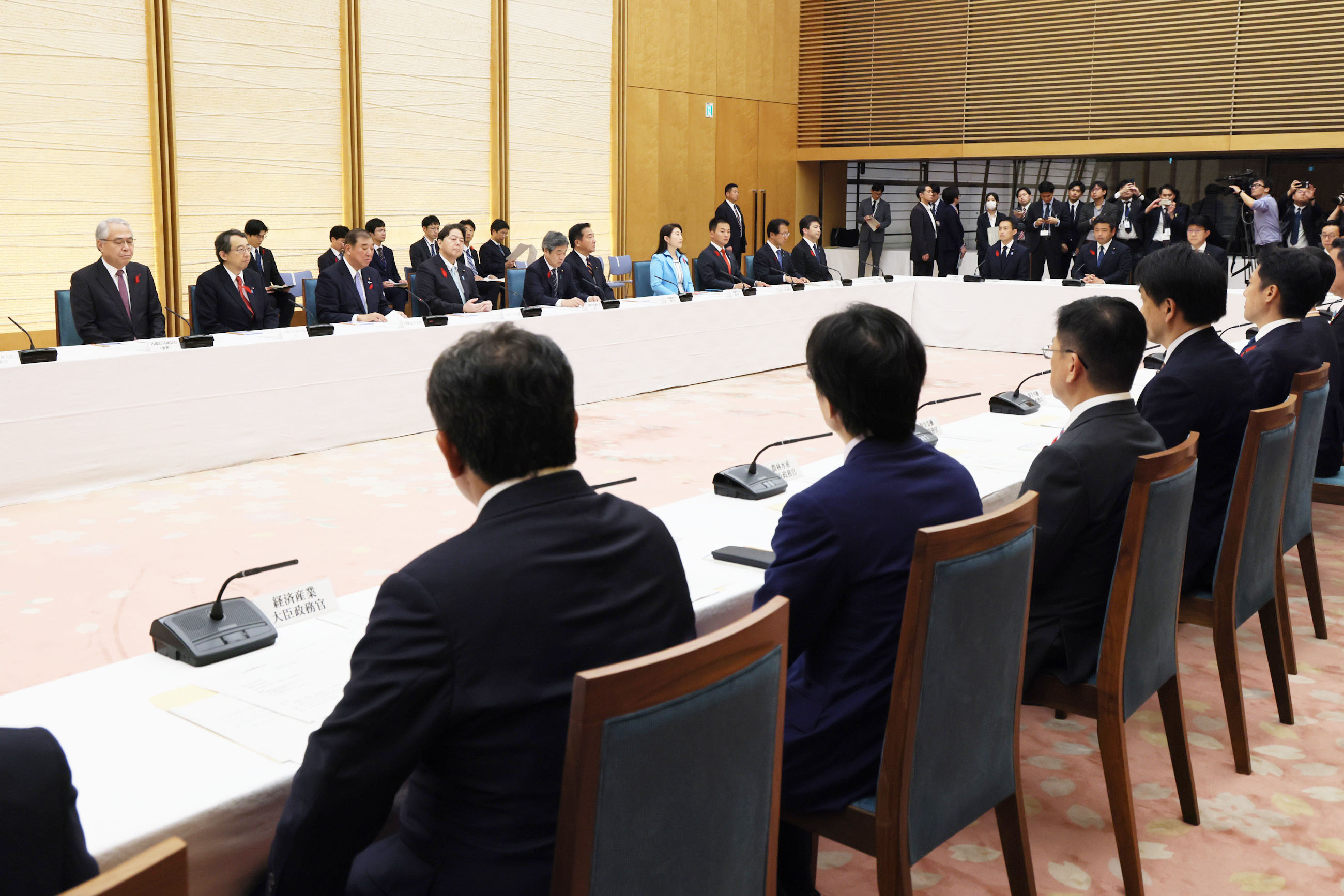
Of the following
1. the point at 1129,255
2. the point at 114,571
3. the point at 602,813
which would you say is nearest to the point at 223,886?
the point at 602,813

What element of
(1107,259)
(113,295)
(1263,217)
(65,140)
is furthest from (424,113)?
(1263,217)

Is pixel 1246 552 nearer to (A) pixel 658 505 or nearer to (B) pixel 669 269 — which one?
(A) pixel 658 505

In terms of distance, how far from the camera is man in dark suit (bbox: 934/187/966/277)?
13.0m

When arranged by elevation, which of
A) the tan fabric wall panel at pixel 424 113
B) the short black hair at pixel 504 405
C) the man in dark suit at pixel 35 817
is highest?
the tan fabric wall panel at pixel 424 113

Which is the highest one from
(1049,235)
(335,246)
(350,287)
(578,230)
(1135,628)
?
(1049,235)

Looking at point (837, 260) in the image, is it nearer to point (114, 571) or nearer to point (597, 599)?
point (114, 571)

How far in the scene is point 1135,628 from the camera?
227 centimetres

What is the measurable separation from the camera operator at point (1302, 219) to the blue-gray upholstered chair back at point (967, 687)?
36.3ft

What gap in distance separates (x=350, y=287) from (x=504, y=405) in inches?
255

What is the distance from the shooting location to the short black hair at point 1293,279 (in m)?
3.87

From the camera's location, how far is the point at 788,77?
1500 cm

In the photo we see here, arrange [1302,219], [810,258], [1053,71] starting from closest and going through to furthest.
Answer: [810,258] < [1302,219] < [1053,71]

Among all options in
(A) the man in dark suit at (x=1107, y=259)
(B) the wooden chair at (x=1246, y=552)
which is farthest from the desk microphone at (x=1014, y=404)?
(A) the man in dark suit at (x=1107, y=259)

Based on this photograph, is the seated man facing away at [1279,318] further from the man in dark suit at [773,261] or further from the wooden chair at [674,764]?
the man in dark suit at [773,261]
